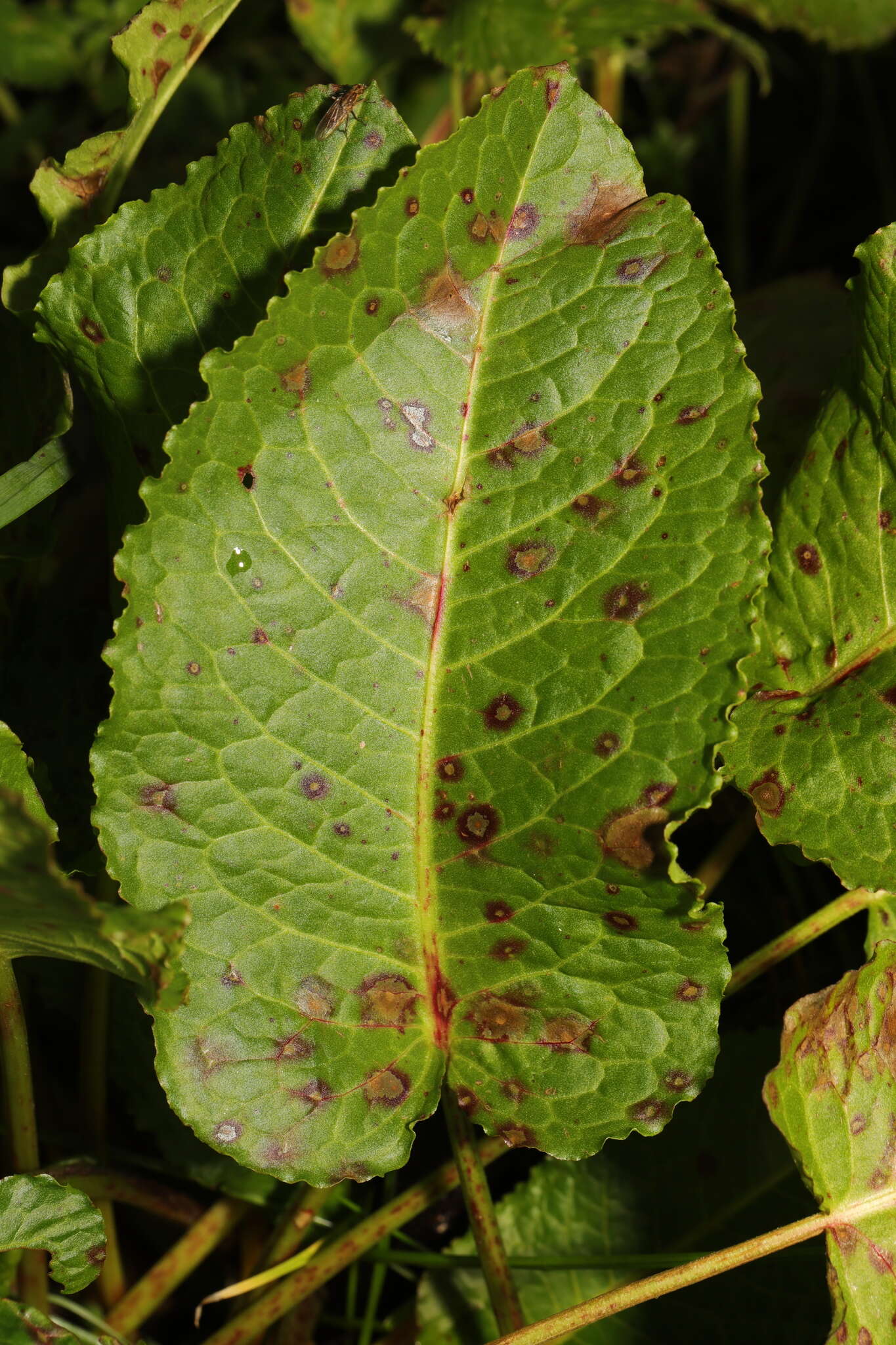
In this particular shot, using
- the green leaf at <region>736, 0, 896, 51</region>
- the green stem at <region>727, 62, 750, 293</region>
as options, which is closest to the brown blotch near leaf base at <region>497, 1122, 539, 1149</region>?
the green stem at <region>727, 62, 750, 293</region>

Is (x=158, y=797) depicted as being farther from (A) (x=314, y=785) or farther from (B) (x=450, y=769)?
(B) (x=450, y=769)

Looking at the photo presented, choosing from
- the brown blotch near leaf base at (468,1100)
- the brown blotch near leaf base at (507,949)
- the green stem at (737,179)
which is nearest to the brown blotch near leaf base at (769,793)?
the brown blotch near leaf base at (507,949)

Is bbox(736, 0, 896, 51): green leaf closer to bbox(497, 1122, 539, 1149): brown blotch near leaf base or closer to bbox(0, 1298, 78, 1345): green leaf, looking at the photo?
bbox(497, 1122, 539, 1149): brown blotch near leaf base

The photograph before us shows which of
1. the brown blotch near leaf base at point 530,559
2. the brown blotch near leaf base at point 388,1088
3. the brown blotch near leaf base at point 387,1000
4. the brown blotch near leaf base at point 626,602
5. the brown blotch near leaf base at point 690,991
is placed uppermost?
the brown blotch near leaf base at point 530,559

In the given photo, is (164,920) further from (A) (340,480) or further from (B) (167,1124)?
A: (B) (167,1124)

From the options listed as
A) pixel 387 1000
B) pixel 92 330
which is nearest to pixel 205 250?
pixel 92 330

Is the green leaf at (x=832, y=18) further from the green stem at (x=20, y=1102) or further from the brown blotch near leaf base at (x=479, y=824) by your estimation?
the green stem at (x=20, y=1102)

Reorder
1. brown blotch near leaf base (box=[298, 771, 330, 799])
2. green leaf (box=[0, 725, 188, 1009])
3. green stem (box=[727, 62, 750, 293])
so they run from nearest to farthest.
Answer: green leaf (box=[0, 725, 188, 1009])
brown blotch near leaf base (box=[298, 771, 330, 799])
green stem (box=[727, 62, 750, 293])
